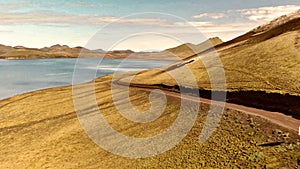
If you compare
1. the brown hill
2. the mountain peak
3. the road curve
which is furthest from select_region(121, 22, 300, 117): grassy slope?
the mountain peak

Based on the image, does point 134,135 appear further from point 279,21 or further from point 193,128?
point 279,21

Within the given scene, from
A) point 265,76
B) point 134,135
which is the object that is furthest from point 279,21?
point 134,135

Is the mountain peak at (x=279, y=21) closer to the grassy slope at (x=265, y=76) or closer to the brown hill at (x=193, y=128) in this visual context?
the grassy slope at (x=265, y=76)

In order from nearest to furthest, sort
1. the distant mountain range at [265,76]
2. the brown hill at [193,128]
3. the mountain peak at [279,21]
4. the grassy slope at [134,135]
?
1. the grassy slope at [134,135]
2. the brown hill at [193,128]
3. the distant mountain range at [265,76]
4. the mountain peak at [279,21]

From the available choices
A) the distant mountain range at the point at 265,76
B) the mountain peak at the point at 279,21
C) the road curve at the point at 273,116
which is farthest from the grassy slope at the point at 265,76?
the mountain peak at the point at 279,21

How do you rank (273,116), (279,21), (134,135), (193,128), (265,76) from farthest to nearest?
(279,21)
(265,76)
(134,135)
(193,128)
(273,116)

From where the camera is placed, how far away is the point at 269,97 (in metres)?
47.9

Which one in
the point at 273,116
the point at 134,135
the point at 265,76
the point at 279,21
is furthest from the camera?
the point at 279,21

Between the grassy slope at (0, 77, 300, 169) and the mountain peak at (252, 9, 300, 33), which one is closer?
the grassy slope at (0, 77, 300, 169)

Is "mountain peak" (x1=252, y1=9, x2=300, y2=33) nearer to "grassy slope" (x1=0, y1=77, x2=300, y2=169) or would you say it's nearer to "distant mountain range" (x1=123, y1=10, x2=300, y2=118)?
"distant mountain range" (x1=123, y1=10, x2=300, y2=118)

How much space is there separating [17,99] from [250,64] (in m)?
80.4

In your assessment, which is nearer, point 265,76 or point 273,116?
point 273,116

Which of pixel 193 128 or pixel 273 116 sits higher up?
pixel 273 116

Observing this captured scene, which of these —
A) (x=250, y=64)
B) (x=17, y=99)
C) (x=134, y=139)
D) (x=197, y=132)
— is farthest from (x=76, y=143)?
(x=17, y=99)
